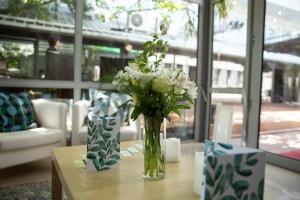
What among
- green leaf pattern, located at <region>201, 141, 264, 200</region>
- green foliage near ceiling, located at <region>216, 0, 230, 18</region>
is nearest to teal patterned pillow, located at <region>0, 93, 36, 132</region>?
green leaf pattern, located at <region>201, 141, 264, 200</region>

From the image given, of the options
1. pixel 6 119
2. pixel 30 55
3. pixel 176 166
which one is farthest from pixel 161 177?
pixel 30 55

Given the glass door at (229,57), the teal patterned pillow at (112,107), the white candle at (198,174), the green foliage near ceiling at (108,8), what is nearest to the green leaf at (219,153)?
the white candle at (198,174)

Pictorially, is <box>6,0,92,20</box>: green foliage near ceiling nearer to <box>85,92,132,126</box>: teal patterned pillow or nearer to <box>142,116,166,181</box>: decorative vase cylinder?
<box>85,92,132,126</box>: teal patterned pillow

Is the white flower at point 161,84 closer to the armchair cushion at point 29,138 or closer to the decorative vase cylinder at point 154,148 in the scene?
the decorative vase cylinder at point 154,148

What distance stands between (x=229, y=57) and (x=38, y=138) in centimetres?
275

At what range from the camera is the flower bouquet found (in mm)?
1158

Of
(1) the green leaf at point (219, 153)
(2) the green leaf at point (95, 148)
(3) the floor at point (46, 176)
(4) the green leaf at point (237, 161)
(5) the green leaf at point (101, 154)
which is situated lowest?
(3) the floor at point (46, 176)

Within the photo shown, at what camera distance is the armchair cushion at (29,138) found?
2.41 metres

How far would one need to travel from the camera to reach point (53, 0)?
11.7 ft

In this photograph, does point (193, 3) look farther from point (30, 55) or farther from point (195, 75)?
point (30, 55)

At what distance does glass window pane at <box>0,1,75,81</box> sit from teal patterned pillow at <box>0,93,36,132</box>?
510 mm

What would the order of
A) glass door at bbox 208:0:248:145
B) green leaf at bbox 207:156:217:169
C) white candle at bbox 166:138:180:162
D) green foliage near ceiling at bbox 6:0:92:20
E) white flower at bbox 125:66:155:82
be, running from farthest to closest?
glass door at bbox 208:0:248:145 → green foliage near ceiling at bbox 6:0:92:20 → white candle at bbox 166:138:180:162 → white flower at bbox 125:66:155:82 → green leaf at bbox 207:156:217:169

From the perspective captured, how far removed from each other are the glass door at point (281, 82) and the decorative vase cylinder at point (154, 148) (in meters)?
2.34

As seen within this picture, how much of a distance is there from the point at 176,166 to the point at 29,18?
299cm
